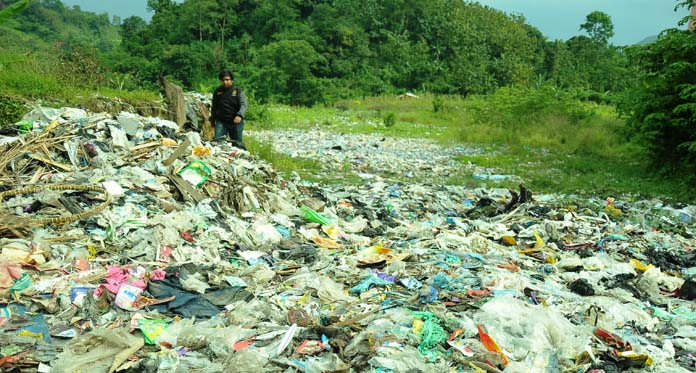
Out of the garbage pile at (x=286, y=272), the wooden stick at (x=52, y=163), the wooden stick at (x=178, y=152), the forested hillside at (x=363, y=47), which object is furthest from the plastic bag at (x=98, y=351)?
the forested hillside at (x=363, y=47)

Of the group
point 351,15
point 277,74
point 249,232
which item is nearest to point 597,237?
point 249,232

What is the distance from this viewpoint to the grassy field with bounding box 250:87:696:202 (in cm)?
945

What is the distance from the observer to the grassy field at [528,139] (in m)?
9.45

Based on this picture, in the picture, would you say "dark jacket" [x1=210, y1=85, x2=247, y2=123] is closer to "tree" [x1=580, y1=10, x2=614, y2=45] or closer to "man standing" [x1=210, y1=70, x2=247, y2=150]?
"man standing" [x1=210, y1=70, x2=247, y2=150]

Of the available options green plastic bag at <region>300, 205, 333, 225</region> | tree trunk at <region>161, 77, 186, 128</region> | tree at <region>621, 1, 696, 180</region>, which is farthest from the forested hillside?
green plastic bag at <region>300, 205, 333, 225</region>

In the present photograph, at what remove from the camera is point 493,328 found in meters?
3.41

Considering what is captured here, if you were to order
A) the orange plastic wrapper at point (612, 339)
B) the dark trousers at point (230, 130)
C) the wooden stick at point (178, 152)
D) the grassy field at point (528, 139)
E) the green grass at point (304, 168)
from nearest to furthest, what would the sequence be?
the orange plastic wrapper at point (612, 339), the wooden stick at point (178, 152), the dark trousers at point (230, 130), the green grass at point (304, 168), the grassy field at point (528, 139)

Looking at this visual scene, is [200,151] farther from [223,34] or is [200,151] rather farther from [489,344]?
[223,34]

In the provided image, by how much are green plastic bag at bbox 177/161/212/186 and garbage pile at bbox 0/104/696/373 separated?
26mm

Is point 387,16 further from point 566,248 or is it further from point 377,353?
point 377,353

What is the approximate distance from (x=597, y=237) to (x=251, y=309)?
4.13 m

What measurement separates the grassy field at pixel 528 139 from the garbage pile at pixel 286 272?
2068 mm

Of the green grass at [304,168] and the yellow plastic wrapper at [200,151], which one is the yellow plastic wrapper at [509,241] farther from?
the green grass at [304,168]

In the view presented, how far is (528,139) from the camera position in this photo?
1407 cm
